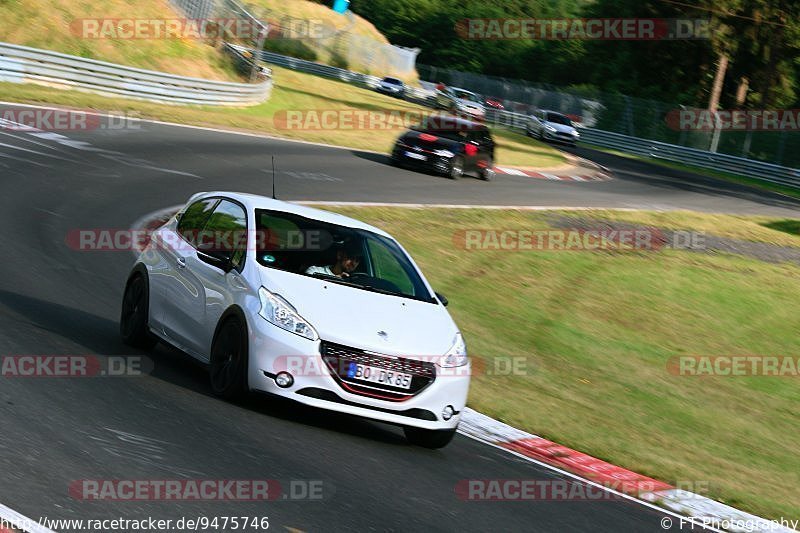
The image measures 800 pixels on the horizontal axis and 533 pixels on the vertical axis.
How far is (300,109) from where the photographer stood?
4222cm

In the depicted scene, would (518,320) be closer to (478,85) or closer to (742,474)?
(742,474)

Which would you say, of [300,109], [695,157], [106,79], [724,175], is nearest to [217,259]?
[106,79]

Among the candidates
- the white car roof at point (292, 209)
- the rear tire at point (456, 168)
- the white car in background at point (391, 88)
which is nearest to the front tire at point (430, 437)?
the white car roof at point (292, 209)

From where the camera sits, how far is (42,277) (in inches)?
474

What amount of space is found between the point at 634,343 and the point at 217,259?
27.2ft

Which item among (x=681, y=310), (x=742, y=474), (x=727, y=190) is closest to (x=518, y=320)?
(x=681, y=310)

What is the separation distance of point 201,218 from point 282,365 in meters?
2.28

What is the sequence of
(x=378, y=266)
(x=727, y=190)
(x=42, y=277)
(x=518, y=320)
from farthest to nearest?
(x=727, y=190), (x=518, y=320), (x=42, y=277), (x=378, y=266)

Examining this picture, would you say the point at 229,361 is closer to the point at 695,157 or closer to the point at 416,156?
the point at 416,156

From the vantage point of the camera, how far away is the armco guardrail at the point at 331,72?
6700 centimetres

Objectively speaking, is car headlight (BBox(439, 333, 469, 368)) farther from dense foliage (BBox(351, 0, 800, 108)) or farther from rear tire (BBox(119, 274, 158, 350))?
dense foliage (BBox(351, 0, 800, 108))

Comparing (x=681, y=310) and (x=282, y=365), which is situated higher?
(x=282, y=365)

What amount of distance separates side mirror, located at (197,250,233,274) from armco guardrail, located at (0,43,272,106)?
872 inches

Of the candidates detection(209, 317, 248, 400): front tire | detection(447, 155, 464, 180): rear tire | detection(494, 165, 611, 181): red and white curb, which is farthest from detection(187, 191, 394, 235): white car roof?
detection(494, 165, 611, 181): red and white curb
